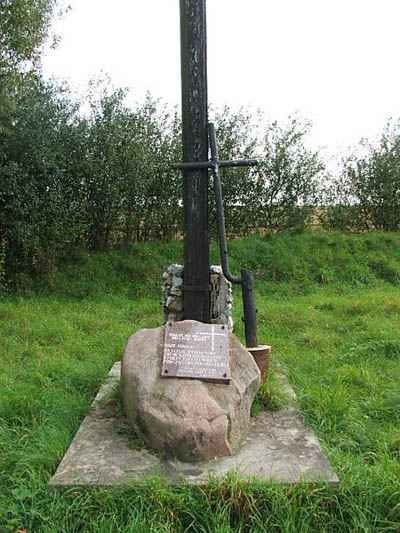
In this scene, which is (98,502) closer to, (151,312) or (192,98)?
(192,98)

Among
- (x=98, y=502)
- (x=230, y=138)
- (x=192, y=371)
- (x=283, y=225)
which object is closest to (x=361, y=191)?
(x=283, y=225)

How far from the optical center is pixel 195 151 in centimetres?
377

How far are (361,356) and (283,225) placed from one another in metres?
5.89

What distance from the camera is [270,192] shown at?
34.0 ft

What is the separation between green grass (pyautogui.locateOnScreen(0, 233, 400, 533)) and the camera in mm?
2375

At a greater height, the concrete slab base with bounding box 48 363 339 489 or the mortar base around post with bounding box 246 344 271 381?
the mortar base around post with bounding box 246 344 271 381

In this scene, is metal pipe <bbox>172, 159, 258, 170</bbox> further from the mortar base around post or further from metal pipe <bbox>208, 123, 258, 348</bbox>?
the mortar base around post

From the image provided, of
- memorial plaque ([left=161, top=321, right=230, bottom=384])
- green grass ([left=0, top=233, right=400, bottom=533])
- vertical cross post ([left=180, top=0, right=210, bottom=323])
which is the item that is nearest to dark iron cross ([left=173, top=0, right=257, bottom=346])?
vertical cross post ([left=180, top=0, right=210, bottom=323])

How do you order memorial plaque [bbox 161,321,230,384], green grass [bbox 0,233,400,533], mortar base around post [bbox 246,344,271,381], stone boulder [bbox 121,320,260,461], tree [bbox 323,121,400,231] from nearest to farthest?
1. green grass [bbox 0,233,400,533]
2. stone boulder [bbox 121,320,260,461]
3. memorial plaque [bbox 161,321,230,384]
4. mortar base around post [bbox 246,344,271,381]
5. tree [bbox 323,121,400,231]

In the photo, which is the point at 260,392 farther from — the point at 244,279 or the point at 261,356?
the point at 244,279

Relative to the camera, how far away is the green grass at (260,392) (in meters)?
2.38

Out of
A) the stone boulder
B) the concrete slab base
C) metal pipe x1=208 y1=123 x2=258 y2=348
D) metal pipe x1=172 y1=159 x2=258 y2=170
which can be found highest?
metal pipe x1=172 y1=159 x2=258 y2=170

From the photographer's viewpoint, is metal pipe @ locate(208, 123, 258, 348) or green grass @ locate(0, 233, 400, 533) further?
metal pipe @ locate(208, 123, 258, 348)

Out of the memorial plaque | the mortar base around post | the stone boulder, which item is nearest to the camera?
the stone boulder
